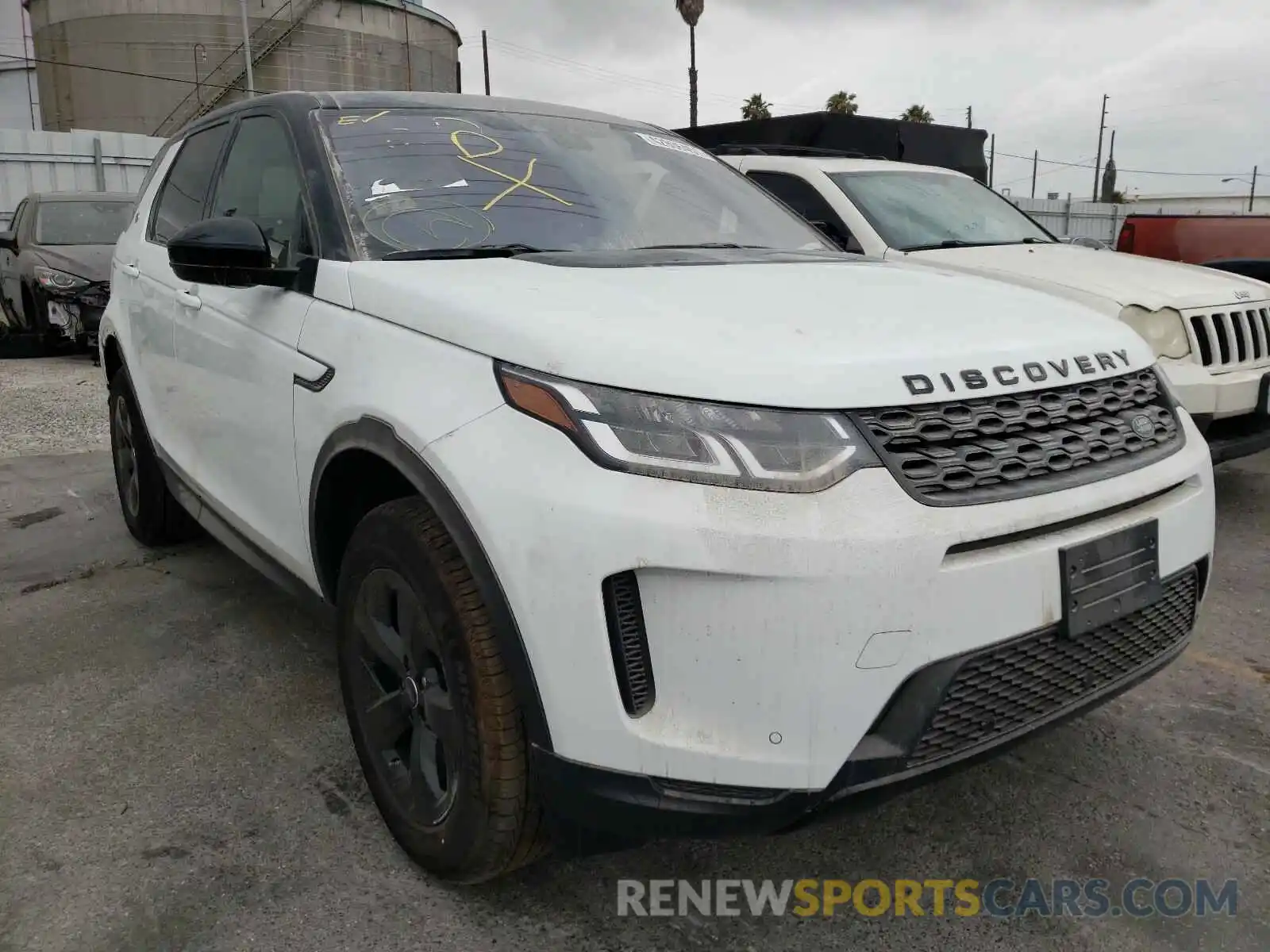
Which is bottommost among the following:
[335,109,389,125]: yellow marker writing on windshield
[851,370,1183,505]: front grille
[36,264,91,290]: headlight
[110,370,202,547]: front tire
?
[110,370,202,547]: front tire

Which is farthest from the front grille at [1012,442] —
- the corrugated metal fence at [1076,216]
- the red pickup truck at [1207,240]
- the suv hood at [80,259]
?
the corrugated metal fence at [1076,216]

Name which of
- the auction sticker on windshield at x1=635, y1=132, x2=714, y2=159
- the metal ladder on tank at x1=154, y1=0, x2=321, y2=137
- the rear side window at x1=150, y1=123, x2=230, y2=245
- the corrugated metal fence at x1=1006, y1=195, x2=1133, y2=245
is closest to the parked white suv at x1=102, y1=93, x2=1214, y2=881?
the auction sticker on windshield at x1=635, y1=132, x2=714, y2=159

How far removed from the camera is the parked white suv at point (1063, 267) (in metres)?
4.54

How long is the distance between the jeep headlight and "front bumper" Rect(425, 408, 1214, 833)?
953 cm

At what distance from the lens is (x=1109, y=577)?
1.94 m

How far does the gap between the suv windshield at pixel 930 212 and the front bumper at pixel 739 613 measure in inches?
160

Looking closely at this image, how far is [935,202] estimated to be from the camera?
20.1 feet

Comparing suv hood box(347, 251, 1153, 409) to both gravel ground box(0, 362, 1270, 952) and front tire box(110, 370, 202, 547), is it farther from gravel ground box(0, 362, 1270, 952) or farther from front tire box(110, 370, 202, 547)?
front tire box(110, 370, 202, 547)

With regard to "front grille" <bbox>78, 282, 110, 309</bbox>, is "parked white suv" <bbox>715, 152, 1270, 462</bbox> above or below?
above

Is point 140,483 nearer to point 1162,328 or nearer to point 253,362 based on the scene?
point 253,362

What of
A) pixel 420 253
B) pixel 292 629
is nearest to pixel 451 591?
pixel 420 253

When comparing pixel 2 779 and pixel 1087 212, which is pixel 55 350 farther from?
pixel 1087 212

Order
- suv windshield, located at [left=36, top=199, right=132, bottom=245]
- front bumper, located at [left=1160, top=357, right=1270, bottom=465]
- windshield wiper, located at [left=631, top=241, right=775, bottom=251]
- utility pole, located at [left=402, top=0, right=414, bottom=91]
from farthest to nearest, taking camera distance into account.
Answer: utility pole, located at [left=402, top=0, right=414, bottom=91], suv windshield, located at [left=36, top=199, right=132, bottom=245], front bumper, located at [left=1160, top=357, right=1270, bottom=465], windshield wiper, located at [left=631, top=241, right=775, bottom=251]

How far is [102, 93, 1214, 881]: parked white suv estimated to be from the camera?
1.68 metres
